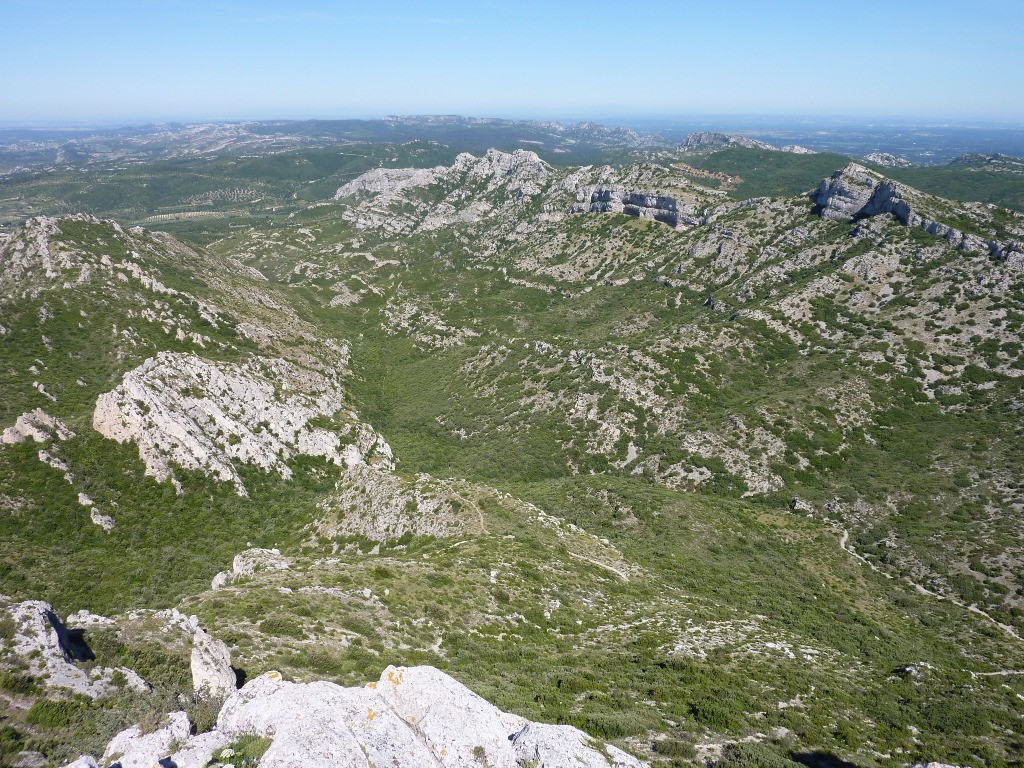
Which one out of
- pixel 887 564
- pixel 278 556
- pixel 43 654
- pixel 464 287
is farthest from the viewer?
pixel 464 287

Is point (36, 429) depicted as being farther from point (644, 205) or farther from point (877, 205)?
point (644, 205)

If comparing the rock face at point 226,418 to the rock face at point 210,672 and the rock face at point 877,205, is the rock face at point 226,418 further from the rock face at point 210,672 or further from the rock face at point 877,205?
the rock face at point 877,205

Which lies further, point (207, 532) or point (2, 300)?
point (2, 300)

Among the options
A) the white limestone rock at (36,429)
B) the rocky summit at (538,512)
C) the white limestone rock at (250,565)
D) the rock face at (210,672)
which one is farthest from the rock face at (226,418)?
the rock face at (210,672)

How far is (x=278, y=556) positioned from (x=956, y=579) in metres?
75.7

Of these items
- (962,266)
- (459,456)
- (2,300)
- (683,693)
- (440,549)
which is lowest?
(459,456)

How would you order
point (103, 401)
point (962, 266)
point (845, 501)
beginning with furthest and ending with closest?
point (962, 266), point (845, 501), point (103, 401)

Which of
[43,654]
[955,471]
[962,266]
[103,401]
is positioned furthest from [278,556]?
[962,266]

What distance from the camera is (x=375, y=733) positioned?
56.1 ft

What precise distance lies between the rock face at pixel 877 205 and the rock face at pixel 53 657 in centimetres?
15045

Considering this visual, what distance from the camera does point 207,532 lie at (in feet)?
191

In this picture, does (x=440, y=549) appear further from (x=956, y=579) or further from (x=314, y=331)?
(x=314, y=331)

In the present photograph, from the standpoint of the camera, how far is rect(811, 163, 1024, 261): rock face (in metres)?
102

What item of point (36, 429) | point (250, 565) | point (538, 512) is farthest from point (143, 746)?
point (36, 429)
